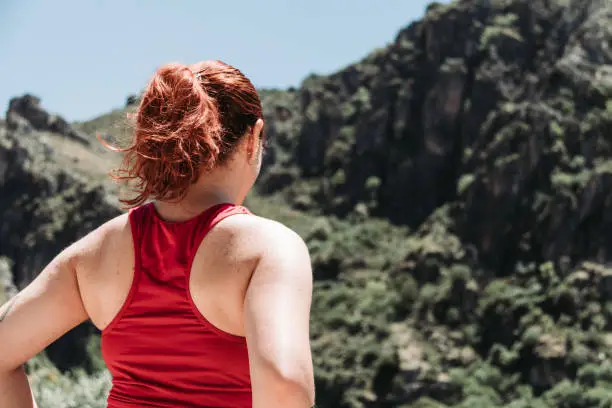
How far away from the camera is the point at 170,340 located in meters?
1.34

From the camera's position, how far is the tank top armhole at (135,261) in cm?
140

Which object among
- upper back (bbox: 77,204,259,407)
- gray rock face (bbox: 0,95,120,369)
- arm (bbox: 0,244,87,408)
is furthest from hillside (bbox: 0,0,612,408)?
upper back (bbox: 77,204,259,407)

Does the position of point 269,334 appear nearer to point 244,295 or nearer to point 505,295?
point 244,295

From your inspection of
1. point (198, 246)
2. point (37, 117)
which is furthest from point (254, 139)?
point (37, 117)

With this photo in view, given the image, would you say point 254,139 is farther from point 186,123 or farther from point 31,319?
point 31,319

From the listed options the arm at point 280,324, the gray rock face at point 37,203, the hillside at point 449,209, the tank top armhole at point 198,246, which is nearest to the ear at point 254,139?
the tank top armhole at point 198,246

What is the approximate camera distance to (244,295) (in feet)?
4.25

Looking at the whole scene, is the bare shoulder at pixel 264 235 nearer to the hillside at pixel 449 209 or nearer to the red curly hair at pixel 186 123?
the red curly hair at pixel 186 123

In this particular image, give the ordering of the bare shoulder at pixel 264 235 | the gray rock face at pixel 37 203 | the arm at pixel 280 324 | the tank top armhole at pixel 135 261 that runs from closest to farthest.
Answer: the arm at pixel 280 324 → the bare shoulder at pixel 264 235 → the tank top armhole at pixel 135 261 → the gray rock face at pixel 37 203

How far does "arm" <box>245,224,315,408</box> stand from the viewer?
1175 millimetres

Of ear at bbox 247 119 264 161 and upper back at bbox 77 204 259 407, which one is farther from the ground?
ear at bbox 247 119 264 161

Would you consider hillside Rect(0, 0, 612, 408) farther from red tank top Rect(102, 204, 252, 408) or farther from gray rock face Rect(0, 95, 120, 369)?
red tank top Rect(102, 204, 252, 408)

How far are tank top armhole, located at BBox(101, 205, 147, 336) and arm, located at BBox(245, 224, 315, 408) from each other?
0.78 feet

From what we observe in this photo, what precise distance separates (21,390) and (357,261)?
62046 millimetres
